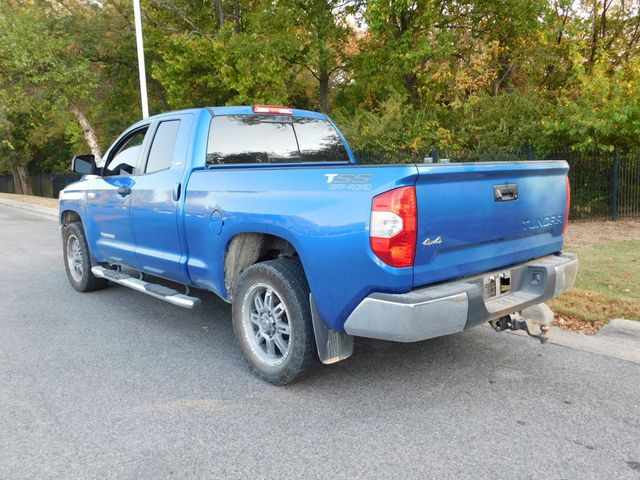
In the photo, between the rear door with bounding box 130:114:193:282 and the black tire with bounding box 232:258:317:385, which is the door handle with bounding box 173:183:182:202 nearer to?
the rear door with bounding box 130:114:193:282

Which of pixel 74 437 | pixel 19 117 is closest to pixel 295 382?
pixel 74 437

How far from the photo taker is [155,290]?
16.4ft

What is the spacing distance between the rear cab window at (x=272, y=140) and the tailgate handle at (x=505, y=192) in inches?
84.5

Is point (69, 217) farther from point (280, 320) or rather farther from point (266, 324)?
point (280, 320)

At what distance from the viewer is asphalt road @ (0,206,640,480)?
2.88 m

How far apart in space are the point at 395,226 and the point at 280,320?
4.24ft

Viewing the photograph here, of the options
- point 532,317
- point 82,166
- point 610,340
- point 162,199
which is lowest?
point 610,340

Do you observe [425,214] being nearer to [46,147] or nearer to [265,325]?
[265,325]

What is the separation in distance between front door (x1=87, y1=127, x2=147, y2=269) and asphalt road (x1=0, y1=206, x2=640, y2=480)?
3.05 feet

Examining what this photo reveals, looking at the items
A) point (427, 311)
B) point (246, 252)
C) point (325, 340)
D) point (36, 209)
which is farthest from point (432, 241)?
point (36, 209)

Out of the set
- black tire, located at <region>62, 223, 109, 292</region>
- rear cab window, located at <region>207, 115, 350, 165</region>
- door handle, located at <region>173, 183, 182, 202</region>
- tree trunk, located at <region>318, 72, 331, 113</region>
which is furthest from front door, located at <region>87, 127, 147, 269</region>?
tree trunk, located at <region>318, 72, 331, 113</region>

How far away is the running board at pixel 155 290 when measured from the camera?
4.58m

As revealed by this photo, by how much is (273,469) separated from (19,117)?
39.0 meters

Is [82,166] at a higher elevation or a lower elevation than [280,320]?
higher
